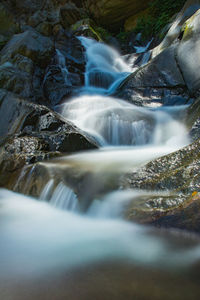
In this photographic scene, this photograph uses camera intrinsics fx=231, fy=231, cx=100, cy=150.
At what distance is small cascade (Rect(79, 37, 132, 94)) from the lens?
34.2ft

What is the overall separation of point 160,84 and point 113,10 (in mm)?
12407

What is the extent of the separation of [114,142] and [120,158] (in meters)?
2.02

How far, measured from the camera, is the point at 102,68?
11.9m

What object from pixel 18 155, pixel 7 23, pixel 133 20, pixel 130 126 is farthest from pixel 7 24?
pixel 18 155

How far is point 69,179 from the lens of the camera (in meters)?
3.11

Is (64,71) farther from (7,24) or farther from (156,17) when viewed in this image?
(156,17)

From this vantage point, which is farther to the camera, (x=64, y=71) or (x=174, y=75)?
(x=64, y=71)

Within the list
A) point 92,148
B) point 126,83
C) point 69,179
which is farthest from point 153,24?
point 69,179

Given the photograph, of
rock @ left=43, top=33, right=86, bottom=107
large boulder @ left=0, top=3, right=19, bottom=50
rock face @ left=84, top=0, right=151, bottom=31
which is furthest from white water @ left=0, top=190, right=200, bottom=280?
rock face @ left=84, top=0, right=151, bottom=31

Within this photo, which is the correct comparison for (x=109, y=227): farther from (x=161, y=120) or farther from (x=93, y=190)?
(x=161, y=120)

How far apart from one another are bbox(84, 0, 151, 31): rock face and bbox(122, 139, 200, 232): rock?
16.9 meters

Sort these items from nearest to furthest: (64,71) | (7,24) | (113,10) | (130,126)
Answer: (130,126)
(64,71)
(7,24)
(113,10)

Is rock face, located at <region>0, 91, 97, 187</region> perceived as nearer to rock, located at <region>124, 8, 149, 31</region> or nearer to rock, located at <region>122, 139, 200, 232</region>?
rock, located at <region>122, 139, 200, 232</region>

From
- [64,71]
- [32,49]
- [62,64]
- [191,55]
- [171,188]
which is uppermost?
[191,55]
